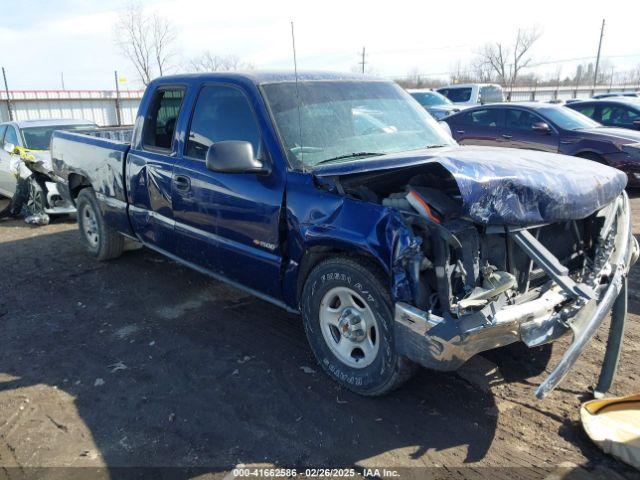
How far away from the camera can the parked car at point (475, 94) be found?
18.6 m

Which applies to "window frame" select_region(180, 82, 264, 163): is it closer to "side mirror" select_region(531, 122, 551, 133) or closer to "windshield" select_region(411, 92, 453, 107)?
"side mirror" select_region(531, 122, 551, 133)

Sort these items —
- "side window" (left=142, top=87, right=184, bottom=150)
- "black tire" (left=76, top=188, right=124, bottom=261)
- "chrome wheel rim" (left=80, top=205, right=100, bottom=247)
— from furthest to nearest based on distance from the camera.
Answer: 1. "chrome wheel rim" (left=80, top=205, right=100, bottom=247)
2. "black tire" (left=76, top=188, right=124, bottom=261)
3. "side window" (left=142, top=87, right=184, bottom=150)

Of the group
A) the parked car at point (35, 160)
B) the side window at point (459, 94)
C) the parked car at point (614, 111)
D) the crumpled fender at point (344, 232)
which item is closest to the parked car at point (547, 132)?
the parked car at point (614, 111)

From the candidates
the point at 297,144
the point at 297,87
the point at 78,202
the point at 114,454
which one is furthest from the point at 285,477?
the point at 78,202

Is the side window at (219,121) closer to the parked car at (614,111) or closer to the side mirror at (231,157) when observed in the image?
the side mirror at (231,157)

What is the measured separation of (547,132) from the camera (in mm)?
9531

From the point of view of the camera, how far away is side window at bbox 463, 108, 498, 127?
34.7 ft

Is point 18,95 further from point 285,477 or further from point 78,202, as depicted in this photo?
point 285,477

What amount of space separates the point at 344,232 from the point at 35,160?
23.3 feet

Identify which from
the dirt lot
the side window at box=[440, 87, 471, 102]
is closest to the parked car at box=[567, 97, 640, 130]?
the side window at box=[440, 87, 471, 102]

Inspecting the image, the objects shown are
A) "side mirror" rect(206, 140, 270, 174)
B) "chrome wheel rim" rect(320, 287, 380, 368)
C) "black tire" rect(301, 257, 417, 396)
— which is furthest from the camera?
"side mirror" rect(206, 140, 270, 174)

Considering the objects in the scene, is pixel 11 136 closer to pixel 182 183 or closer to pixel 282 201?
pixel 182 183

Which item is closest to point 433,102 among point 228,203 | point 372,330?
point 228,203

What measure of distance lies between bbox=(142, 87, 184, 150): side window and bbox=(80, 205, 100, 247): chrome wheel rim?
1836 millimetres
